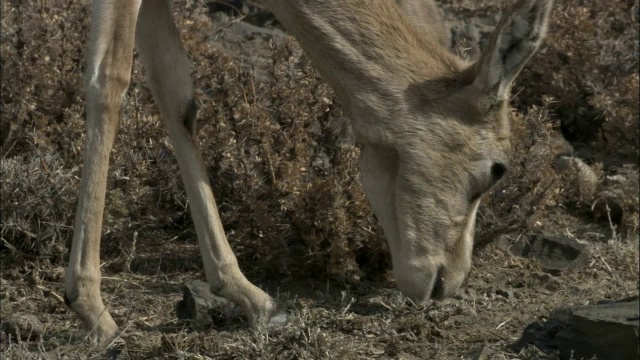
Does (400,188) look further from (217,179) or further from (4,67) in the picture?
(4,67)

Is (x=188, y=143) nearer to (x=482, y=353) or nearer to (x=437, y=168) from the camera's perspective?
(x=437, y=168)

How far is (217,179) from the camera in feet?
23.4

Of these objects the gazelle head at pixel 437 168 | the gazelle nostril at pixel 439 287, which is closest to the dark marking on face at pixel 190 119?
the gazelle head at pixel 437 168

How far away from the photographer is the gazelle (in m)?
5.59

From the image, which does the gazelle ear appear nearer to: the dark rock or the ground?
the ground

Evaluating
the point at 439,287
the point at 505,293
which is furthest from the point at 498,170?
the point at 505,293

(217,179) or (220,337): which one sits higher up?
(217,179)

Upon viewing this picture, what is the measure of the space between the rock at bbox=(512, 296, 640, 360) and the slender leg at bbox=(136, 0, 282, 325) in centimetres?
134

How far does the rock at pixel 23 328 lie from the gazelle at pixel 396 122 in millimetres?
309

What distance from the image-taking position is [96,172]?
19.3 ft

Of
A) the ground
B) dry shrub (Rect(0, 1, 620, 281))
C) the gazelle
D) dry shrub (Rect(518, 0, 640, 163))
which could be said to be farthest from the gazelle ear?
dry shrub (Rect(518, 0, 640, 163))

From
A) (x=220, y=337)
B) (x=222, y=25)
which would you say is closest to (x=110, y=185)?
(x=220, y=337)

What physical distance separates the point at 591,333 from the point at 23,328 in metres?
2.83

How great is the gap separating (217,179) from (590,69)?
11.1ft
